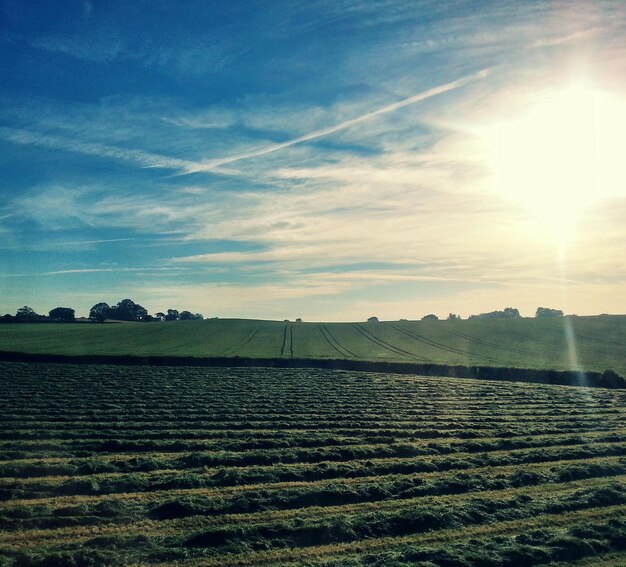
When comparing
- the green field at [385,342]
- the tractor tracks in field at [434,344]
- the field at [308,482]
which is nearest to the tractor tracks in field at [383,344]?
the green field at [385,342]

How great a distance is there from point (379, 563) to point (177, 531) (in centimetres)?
502

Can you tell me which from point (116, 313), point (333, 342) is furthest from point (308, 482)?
point (116, 313)

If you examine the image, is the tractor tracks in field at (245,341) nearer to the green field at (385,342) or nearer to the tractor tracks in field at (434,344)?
the green field at (385,342)

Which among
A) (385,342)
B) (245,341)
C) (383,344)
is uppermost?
(385,342)

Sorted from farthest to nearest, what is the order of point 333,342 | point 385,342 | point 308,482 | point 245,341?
point 385,342 → point 333,342 → point 245,341 → point 308,482

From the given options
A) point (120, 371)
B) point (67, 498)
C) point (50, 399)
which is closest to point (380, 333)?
point (120, 371)

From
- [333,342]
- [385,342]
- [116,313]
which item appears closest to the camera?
[333,342]

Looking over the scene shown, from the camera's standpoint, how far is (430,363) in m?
55.6

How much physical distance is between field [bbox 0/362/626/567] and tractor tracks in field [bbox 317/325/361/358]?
3240 centimetres

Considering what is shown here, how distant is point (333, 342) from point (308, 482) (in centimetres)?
6449

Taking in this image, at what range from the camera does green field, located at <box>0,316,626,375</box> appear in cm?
6069

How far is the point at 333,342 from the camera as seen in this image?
268 feet

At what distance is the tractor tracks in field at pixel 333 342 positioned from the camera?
6638cm

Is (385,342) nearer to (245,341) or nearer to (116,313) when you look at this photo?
(245,341)
